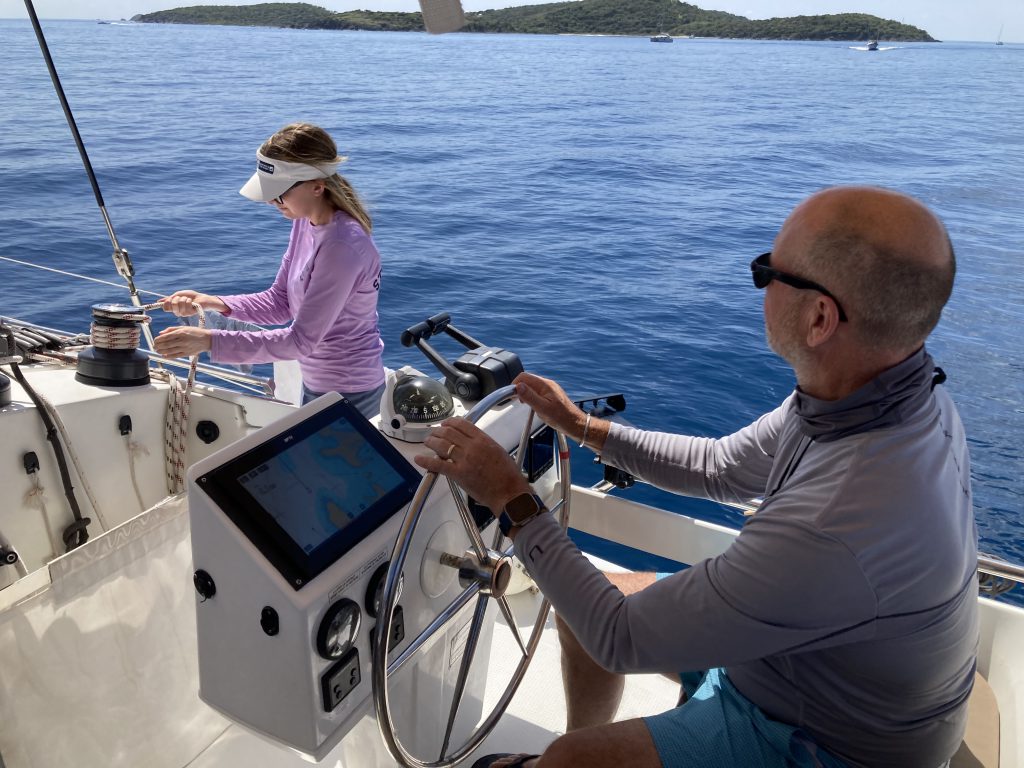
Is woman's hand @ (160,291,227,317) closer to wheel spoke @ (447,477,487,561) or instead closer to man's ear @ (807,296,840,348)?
wheel spoke @ (447,477,487,561)

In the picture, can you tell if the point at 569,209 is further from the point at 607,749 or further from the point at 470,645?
the point at 607,749

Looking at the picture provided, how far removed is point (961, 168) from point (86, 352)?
12879 mm

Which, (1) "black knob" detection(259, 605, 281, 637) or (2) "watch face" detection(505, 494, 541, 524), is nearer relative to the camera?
(1) "black knob" detection(259, 605, 281, 637)

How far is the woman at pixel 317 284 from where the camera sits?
68.2 inches

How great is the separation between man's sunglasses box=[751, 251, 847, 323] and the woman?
3.30ft

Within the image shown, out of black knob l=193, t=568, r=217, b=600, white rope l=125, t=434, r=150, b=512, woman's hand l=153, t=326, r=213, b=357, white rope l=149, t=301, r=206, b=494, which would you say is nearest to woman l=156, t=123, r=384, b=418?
woman's hand l=153, t=326, r=213, b=357

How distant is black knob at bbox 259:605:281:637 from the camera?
0.86 m

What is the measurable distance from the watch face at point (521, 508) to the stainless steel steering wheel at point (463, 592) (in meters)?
0.05

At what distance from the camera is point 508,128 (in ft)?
48.0

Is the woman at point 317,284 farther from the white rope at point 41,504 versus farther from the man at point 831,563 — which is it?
the man at point 831,563

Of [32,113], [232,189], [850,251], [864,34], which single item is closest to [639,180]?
[232,189]

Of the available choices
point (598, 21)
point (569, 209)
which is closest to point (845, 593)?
point (569, 209)

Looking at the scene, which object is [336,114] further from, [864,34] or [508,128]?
[864,34]

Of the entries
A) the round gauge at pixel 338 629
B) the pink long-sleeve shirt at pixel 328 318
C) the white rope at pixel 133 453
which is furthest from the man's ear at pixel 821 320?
the white rope at pixel 133 453
